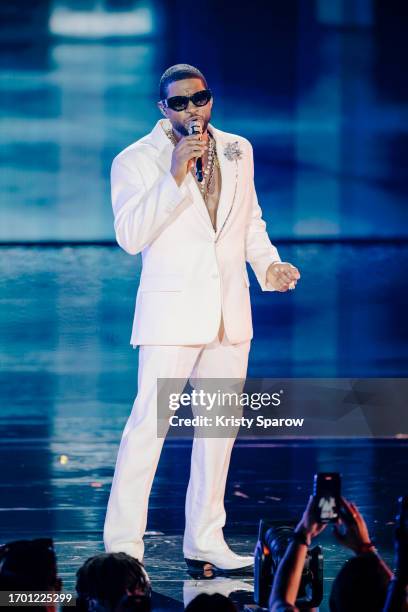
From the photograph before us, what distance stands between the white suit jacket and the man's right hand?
1.4 inches

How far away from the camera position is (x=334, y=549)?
3820mm

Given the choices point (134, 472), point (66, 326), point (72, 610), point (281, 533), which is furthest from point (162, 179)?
point (66, 326)

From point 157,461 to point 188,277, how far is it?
521mm

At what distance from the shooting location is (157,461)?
3555 mm

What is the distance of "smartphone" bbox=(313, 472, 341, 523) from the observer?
231 cm

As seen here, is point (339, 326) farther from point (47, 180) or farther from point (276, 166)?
point (47, 180)

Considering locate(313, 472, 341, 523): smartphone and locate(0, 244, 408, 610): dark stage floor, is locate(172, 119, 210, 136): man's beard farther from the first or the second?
locate(313, 472, 341, 523): smartphone

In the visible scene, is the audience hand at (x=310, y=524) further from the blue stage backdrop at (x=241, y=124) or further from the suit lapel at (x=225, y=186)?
the blue stage backdrop at (x=241, y=124)

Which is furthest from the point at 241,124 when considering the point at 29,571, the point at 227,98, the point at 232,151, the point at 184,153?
the point at 29,571

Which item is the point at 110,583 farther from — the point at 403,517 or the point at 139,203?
the point at 139,203

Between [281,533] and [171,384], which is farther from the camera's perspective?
[171,384]

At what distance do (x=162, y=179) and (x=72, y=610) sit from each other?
4.90 feet

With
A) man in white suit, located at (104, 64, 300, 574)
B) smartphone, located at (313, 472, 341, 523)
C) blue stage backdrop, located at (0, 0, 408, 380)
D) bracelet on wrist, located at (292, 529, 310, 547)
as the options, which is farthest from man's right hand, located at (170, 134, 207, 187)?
blue stage backdrop, located at (0, 0, 408, 380)

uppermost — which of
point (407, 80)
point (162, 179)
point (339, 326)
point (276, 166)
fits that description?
point (162, 179)
